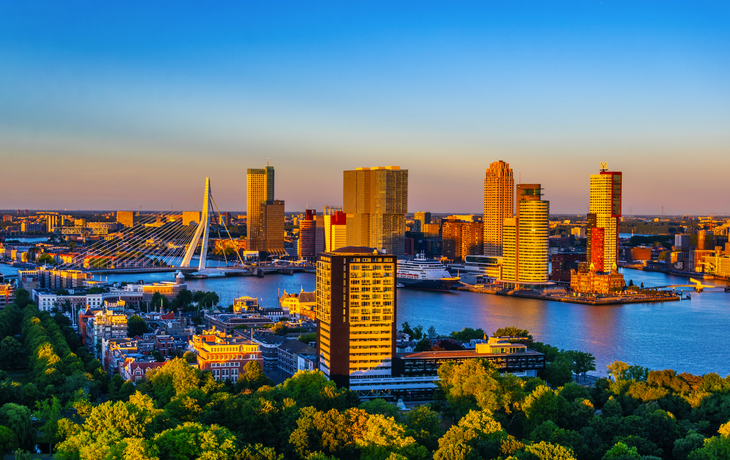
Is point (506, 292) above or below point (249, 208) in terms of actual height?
below

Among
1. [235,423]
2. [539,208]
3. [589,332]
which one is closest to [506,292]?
[539,208]

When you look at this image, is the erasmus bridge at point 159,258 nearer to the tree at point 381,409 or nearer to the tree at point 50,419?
the tree at point 50,419

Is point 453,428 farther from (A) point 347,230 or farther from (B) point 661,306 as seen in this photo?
(A) point 347,230

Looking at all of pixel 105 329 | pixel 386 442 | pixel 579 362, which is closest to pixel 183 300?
pixel 105 329

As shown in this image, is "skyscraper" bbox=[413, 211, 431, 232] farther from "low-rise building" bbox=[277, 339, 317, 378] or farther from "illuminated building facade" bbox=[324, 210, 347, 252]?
"low-rise building" bbox=[277, 339, 317, 378]

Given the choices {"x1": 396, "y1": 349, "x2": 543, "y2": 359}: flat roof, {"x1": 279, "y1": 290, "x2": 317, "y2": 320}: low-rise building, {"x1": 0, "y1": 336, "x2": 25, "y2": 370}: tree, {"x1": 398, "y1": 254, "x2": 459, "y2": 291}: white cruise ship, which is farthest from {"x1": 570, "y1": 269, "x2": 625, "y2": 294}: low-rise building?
{"x1": 0, "y1": 336, "x2": 25, "y2": 370}: tree

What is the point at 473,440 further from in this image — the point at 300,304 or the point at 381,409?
the point at 300,304

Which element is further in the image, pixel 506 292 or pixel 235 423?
pixel 506 292
